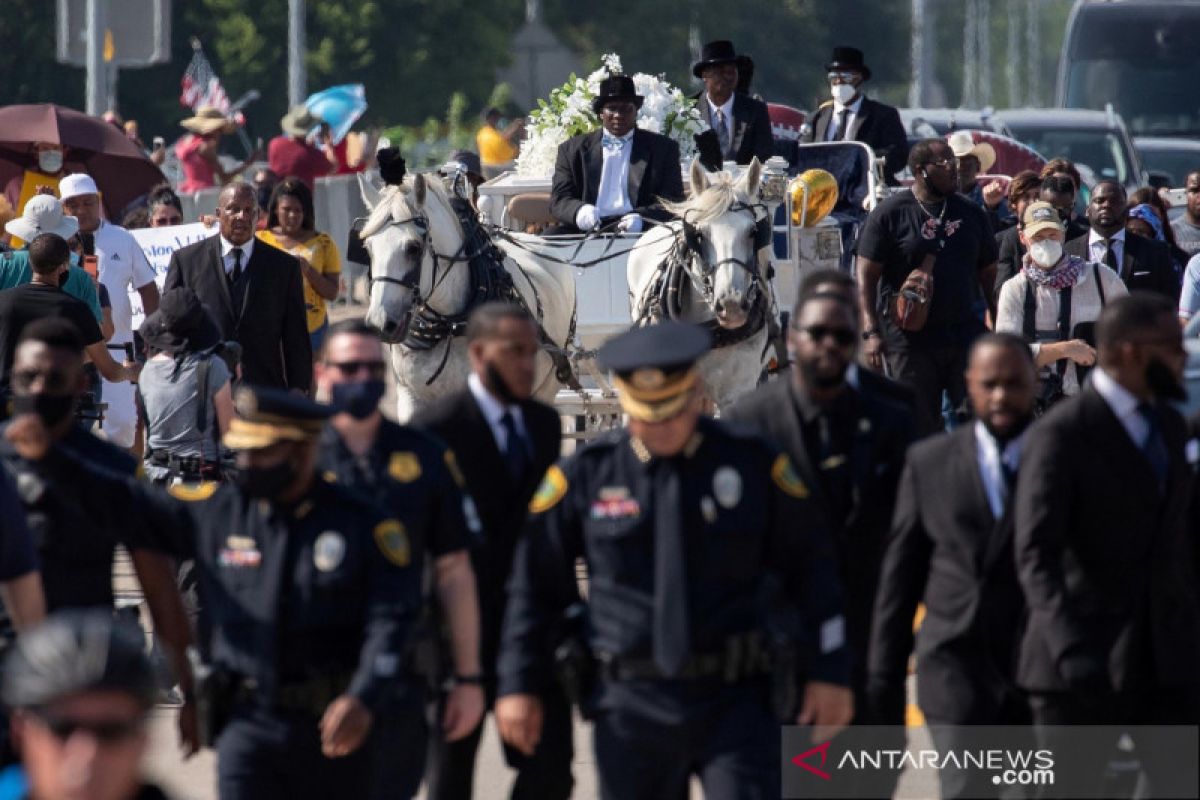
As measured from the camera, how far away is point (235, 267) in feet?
41.7

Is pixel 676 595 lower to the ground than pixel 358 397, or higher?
lower

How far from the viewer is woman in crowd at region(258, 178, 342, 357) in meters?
14.3

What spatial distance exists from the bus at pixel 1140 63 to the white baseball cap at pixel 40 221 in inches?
792

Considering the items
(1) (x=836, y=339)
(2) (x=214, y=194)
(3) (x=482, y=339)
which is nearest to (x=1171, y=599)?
(1) (x=836, y=339)

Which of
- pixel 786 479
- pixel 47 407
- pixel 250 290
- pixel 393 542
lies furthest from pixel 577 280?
→ pixel 393 542

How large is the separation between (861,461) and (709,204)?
5.83m

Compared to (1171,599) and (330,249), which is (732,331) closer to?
(330,249)

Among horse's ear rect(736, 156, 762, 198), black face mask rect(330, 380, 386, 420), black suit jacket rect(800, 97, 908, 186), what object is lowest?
black face mask rect(330, 380, 386, 420)

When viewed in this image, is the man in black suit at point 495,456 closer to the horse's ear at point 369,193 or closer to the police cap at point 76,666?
the police cap at point 76,666

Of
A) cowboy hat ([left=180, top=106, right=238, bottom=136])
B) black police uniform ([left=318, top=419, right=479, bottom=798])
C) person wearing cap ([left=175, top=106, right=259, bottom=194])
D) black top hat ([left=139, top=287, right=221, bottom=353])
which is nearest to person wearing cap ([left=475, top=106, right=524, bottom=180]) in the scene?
person wearing cap ([left=175, top=106, right=259, bottom=194])

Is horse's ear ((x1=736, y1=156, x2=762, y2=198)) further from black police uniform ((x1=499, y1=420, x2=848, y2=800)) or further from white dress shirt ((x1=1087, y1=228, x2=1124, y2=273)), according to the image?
black police uniform ((x1=499, y1=420, x2=848, y2=800))

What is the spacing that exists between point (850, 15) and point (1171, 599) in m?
74.6

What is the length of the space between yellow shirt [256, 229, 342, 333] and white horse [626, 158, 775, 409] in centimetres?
224

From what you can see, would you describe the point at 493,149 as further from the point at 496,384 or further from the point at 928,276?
the point at 496,384
